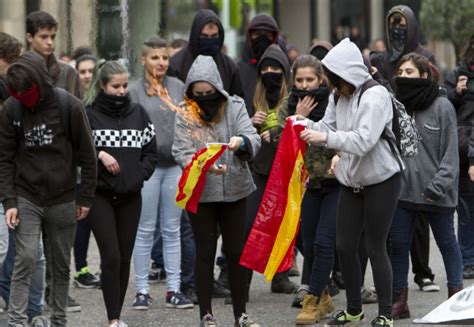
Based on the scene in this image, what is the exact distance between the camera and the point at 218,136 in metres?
8.76

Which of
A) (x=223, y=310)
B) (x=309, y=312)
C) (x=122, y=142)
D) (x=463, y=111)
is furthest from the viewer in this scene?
(x=463, y=111)

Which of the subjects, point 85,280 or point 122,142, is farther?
point 85,280

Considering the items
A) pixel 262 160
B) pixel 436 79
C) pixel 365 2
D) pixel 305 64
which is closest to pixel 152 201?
pixel 262 160

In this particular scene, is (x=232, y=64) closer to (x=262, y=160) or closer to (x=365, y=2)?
(x=262, y=160)

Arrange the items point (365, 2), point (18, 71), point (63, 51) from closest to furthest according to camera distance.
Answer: point (18, 71) → point (63, 51) → point (365, 2)

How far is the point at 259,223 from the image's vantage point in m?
8.87

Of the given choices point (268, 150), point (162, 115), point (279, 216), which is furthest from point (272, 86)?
point (279, 216)

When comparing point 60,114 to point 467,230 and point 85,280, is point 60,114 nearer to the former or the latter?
point 85,280

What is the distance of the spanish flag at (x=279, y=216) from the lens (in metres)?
8.77

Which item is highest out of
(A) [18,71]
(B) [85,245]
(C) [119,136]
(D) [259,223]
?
(A) [18,71]

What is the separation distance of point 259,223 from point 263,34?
7.85 ft

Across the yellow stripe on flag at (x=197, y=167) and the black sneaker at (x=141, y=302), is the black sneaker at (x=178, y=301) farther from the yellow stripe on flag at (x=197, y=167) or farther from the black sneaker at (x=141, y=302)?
the yellow stripe on flag at (x=197, y=167)

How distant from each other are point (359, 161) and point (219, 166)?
3.06 feet

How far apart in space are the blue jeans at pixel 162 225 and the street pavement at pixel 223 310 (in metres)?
0.28
